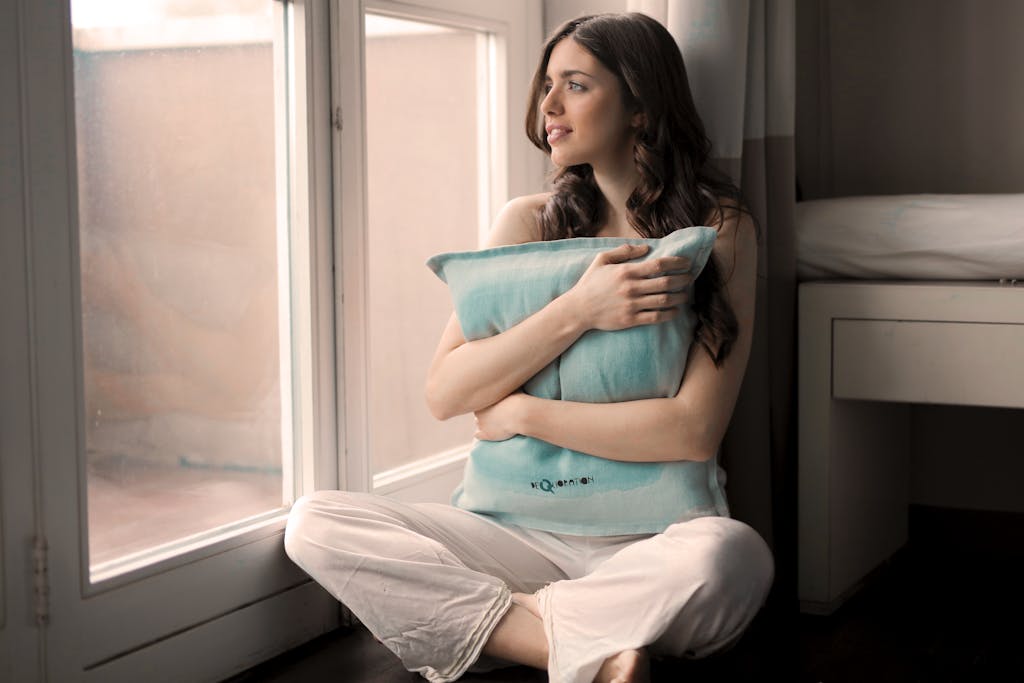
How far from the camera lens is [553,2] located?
216 cm

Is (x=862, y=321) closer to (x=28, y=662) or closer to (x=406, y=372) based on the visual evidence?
(x=406, y=372)

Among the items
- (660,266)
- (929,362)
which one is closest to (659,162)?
(660,266)

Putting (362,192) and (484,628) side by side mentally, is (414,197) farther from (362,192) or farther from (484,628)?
(484,628)

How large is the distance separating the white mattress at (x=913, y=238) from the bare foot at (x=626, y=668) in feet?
2.65

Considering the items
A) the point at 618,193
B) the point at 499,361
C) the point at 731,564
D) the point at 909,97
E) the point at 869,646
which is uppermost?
the point at 909,97

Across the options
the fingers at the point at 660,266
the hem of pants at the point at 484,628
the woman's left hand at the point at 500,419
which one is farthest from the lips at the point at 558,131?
the hem of pants at the point at 484,628

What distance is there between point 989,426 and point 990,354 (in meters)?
0.62

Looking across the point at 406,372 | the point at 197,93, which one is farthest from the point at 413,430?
the point at 197,93

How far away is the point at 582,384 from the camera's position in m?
1.48

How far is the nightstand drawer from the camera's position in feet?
5.46

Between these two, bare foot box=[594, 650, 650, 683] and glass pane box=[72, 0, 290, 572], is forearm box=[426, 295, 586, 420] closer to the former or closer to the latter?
glass pane box=[72, 0, 290, 572]

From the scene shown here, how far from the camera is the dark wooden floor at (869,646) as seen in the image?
1.54m

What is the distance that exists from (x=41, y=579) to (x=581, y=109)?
0.90 metres

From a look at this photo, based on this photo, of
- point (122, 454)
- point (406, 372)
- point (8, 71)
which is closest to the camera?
point (8, 71)
